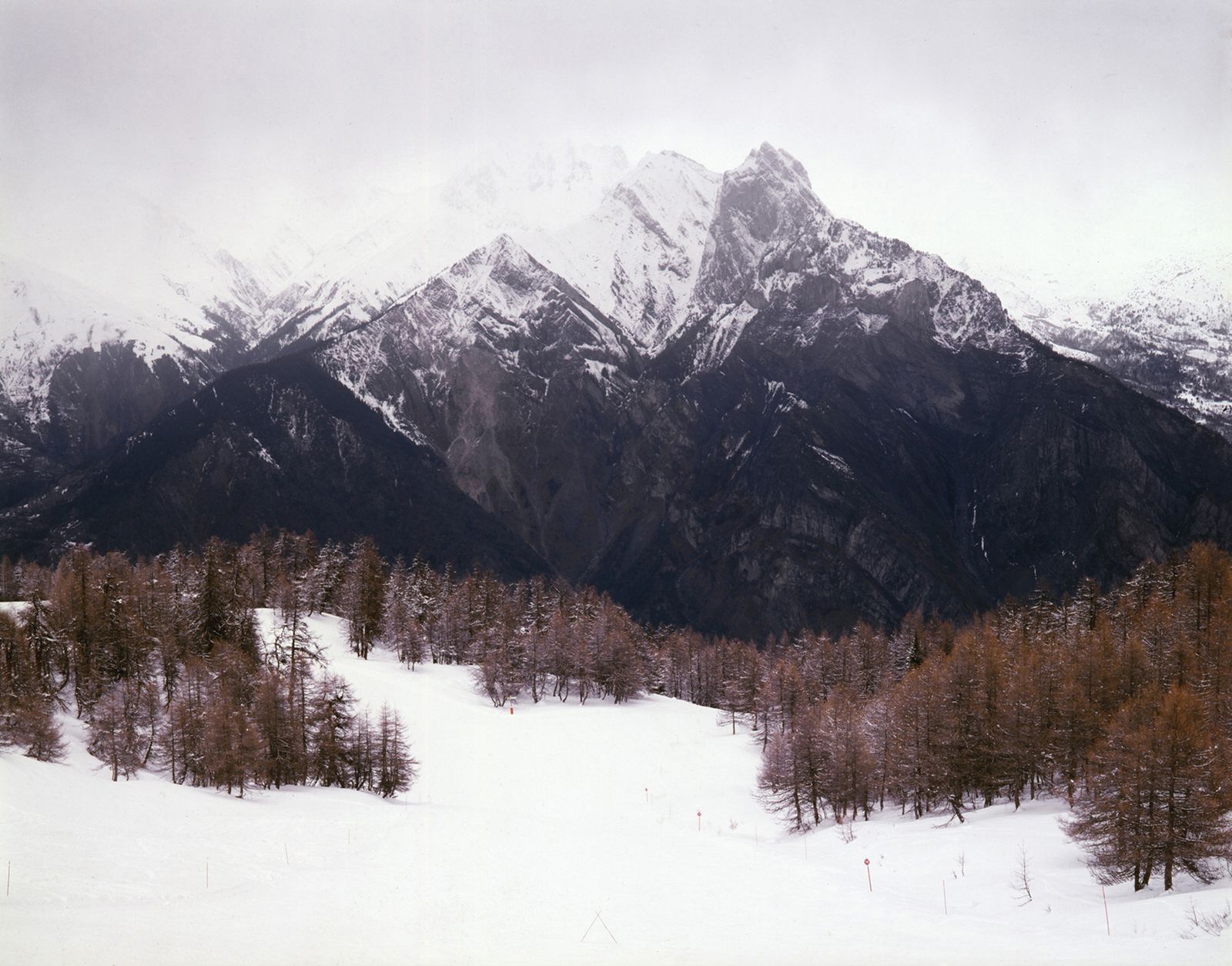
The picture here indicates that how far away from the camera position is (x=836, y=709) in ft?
210

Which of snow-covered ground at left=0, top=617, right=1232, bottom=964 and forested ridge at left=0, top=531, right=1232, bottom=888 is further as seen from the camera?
forested ridge at left=0, top=531, right=1232, bottom=888

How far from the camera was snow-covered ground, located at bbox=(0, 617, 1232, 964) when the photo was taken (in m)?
23.1

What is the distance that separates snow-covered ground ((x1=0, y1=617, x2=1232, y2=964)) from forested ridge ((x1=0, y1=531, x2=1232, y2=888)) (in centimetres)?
283

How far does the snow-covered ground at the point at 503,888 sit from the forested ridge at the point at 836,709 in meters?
2.83

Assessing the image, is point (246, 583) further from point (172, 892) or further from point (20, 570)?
point (172, 892)

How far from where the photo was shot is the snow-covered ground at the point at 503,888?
2312cm

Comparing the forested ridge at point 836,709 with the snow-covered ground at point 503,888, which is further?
the forested ridge at point 836,709

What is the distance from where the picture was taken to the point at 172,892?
27500 mm

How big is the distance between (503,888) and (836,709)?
39.7m

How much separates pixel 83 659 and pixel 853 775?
6050 cm

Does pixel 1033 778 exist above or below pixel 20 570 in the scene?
below

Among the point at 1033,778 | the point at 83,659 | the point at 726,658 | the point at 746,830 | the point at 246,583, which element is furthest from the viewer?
the point at 726,658

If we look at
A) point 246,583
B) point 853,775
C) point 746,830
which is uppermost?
point 246,583

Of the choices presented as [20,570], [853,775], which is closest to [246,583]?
[20,570]
